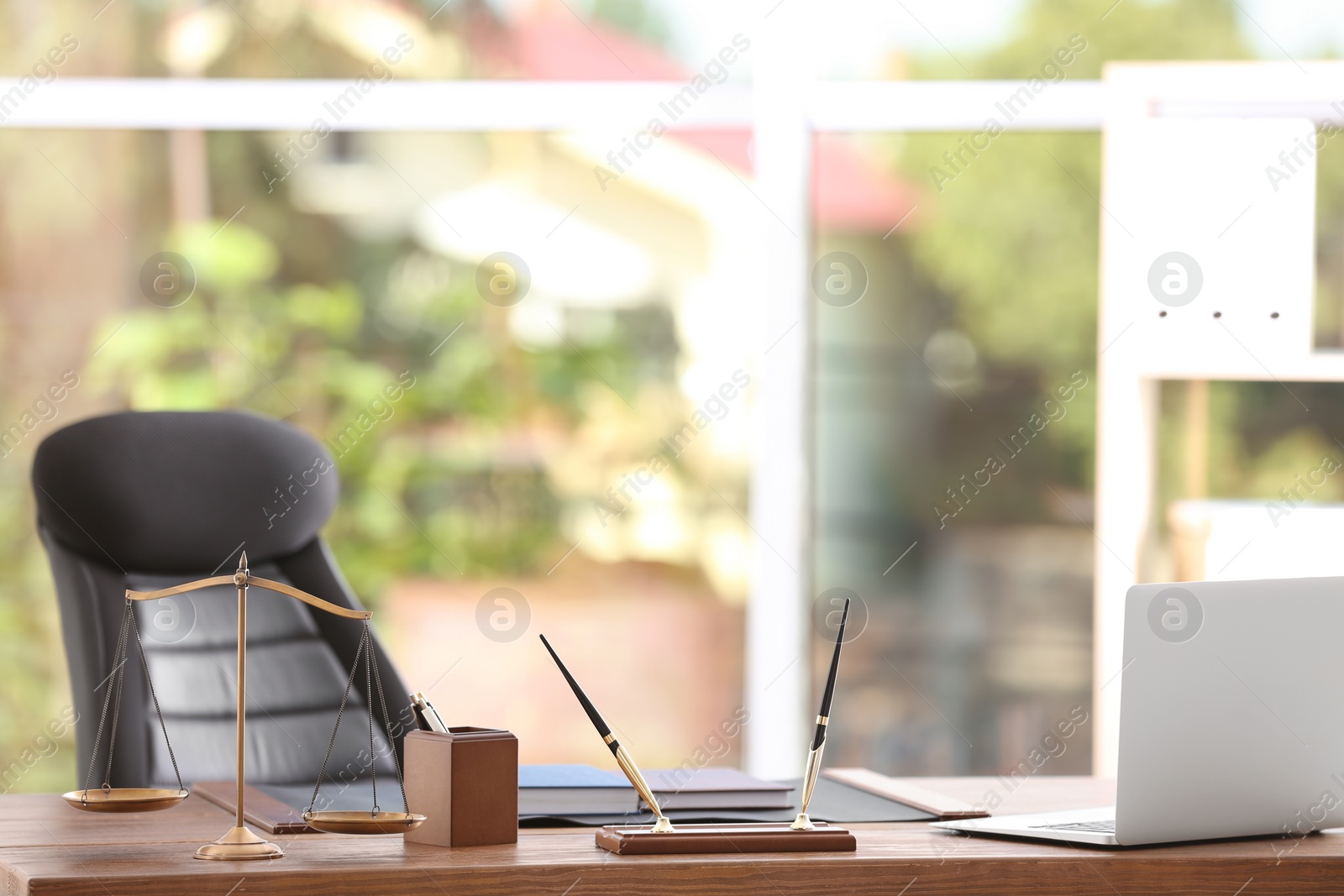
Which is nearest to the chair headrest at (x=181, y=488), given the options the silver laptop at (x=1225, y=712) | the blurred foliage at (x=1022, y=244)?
the silver laptop at (x=1225, y=712)

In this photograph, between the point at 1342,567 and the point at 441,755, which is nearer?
the point at 441,755

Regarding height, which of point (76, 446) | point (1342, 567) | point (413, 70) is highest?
point (413, 70)

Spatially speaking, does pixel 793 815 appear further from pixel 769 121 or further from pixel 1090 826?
pixel 769 121

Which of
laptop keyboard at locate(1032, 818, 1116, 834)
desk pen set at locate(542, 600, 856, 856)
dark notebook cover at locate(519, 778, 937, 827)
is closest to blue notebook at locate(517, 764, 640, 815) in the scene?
dark notebook cover at locate(519, 778, 937, 827)

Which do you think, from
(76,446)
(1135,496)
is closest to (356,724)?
(76,446)

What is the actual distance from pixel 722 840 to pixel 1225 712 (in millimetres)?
444

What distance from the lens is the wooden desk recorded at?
3.60ft

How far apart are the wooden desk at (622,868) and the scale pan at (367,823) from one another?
19mm

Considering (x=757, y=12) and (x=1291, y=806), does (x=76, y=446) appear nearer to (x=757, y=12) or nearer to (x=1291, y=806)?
(x=1291, y=806)

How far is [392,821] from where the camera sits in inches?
46.6

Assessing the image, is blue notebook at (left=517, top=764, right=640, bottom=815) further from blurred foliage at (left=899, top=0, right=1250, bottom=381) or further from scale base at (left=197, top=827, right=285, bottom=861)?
blurred foliage at (left=899, top=0, right=1250, bottom=381)

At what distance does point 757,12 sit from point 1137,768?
2588mm

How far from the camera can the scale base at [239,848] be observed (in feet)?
3.76

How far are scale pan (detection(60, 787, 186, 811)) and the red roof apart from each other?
254 centimetres
